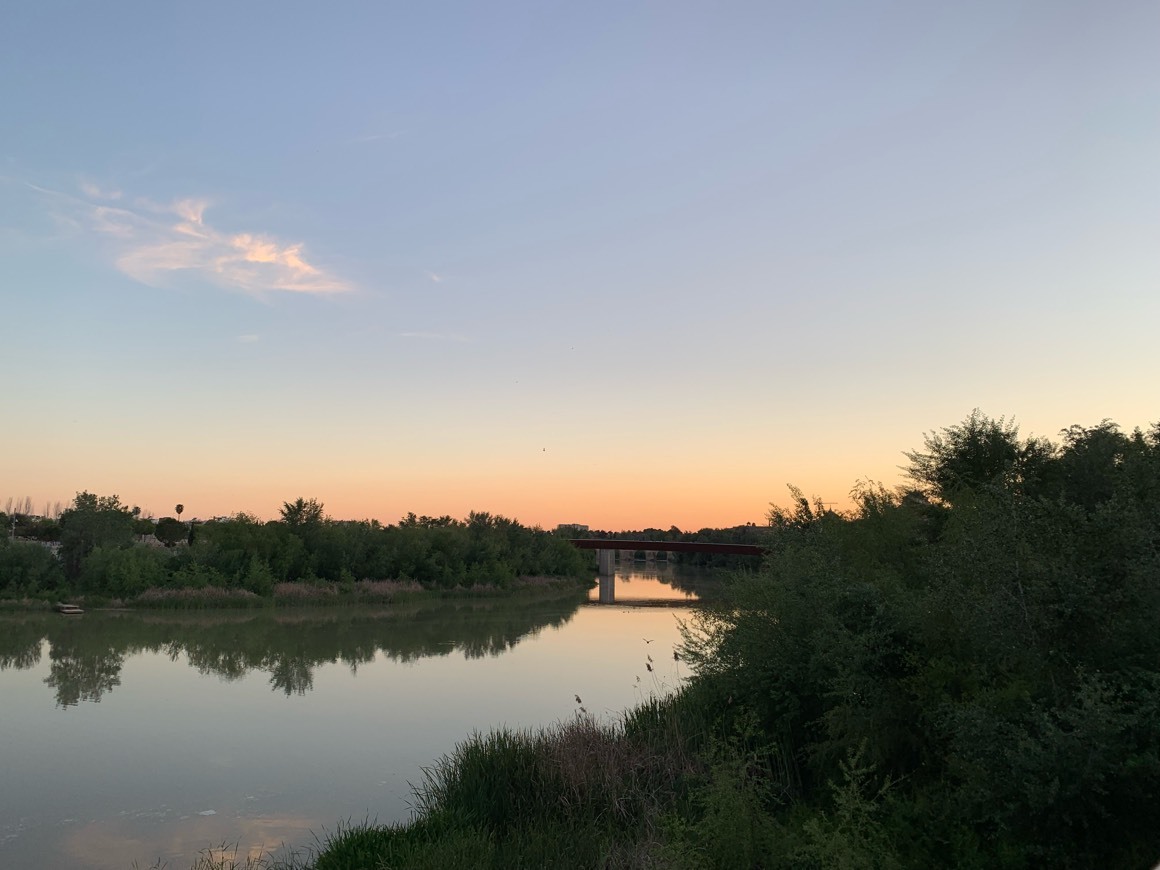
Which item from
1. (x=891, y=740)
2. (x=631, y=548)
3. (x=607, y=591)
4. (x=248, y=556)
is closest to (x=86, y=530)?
(x=248, y=556)

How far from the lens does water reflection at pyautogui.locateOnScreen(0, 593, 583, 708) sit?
2759cm

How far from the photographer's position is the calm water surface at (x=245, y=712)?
42.2 ft

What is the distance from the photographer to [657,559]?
17538 centimetres

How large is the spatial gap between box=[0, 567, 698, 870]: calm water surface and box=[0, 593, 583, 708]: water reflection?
132mm

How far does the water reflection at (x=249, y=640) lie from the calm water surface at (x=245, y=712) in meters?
0.13

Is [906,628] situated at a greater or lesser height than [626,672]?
greater

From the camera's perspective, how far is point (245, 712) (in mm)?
21703

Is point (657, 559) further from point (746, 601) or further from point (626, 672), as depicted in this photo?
point (746, 601)

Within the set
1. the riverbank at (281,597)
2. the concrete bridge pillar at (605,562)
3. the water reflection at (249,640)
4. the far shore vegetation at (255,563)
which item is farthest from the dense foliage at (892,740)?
the concrete bridge pillar at (605,562)

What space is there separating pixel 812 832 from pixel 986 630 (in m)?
3.11

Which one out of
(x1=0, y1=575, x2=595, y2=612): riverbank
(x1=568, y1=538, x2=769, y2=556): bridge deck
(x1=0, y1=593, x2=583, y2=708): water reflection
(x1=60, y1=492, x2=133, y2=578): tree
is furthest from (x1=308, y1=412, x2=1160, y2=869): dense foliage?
(x1=568, y1=538, x2=769, y2=556): bridge deck

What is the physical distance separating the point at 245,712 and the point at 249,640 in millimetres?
14590

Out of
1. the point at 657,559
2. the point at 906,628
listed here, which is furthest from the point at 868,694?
the point at 657,559

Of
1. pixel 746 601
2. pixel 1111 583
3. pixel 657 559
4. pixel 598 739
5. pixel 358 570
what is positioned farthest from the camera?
pixel 657 559
